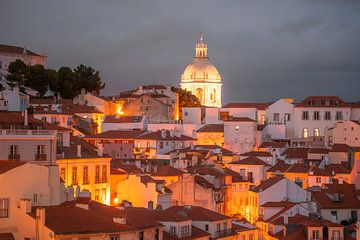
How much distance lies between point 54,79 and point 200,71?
48361 millimetres

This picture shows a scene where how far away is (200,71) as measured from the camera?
151 meters

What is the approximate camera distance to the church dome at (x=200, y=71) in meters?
151

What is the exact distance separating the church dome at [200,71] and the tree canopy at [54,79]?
3859 cm

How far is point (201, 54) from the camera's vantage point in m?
156

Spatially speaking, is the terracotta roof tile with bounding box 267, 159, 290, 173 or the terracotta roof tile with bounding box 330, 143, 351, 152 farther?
the terracotta roof tile with bounding box 330, 143, 351, 152

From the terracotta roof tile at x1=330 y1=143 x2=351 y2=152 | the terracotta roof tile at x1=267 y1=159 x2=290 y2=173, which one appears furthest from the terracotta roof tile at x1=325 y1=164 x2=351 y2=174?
the terracotta roof tile at x1=330 y1=143 x2=351 y2=152

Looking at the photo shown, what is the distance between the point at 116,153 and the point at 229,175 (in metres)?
11.9

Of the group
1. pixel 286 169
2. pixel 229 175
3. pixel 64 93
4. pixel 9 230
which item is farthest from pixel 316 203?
pixel 64 93

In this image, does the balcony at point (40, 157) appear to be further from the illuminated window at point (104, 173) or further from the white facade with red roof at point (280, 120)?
the white facade with red roof at point (280, 120)

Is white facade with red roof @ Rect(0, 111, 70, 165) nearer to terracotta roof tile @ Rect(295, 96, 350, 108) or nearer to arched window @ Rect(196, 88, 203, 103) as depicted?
terracotta roof tile @ Rect(295, 96, 350, 108)

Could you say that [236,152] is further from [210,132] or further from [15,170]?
[15,170]

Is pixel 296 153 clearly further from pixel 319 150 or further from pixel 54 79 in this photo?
pixel 54 79

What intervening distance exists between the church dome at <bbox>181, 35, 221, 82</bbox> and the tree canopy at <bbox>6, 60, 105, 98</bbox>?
127ft

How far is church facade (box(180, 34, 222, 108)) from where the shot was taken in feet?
493
